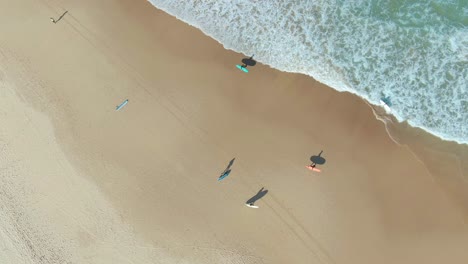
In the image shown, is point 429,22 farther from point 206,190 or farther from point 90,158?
point 90,158

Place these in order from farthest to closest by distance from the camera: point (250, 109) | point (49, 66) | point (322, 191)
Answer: point (49, 66) < point (250, 109) < point (322, 191)

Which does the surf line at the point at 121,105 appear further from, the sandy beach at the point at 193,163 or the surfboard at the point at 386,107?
the surfboard at the point at 386,107

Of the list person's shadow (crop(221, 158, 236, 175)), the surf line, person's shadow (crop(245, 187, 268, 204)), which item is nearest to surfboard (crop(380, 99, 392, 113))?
person's shadow (crop(245, 187, 268, 204))

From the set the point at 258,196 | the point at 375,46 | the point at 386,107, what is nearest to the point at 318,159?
the point at 258,196

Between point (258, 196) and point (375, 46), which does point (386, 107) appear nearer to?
point (375, 46)

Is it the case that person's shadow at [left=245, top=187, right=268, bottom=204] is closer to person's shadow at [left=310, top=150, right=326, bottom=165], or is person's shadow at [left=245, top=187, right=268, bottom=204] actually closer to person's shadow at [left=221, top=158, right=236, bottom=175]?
person's shadow at [left=221, top=158, right=236, bottom=175]

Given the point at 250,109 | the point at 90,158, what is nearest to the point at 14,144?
the point at 90,158

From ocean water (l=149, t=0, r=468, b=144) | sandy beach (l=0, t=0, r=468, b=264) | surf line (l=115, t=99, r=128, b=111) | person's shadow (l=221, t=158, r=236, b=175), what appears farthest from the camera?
surf line (l=115, t=99, r=128, b=111)
